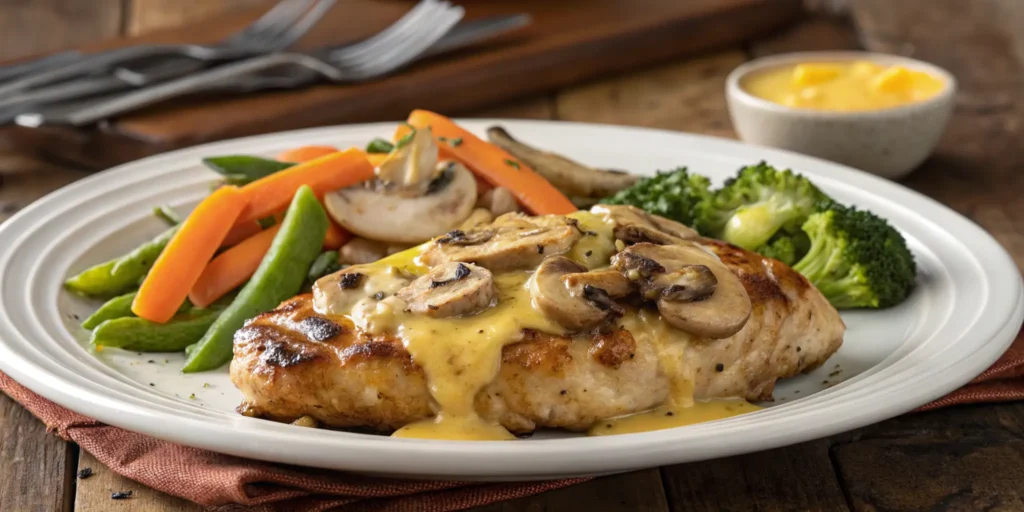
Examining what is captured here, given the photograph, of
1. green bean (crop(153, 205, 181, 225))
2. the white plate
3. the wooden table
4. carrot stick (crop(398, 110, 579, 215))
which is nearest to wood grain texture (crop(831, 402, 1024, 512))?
the wooden table

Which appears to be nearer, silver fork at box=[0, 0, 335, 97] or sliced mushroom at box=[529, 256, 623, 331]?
sliced mushroom at box=[529, 256, 623, 331]

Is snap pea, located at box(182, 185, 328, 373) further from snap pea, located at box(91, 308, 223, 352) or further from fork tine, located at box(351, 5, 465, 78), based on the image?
fork tine, located at box(351, 5, 465, 78)

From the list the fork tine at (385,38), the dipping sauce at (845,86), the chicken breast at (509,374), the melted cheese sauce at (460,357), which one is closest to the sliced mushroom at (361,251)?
the chicken breast at (509,374)

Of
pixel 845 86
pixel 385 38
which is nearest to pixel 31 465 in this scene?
pixel 385 38

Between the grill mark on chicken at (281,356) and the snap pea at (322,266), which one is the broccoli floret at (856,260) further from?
the grill mark on chicken at (281,356)

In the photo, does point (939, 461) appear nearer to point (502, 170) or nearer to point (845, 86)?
point (502, 170)

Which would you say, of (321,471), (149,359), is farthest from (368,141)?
(321,471)
